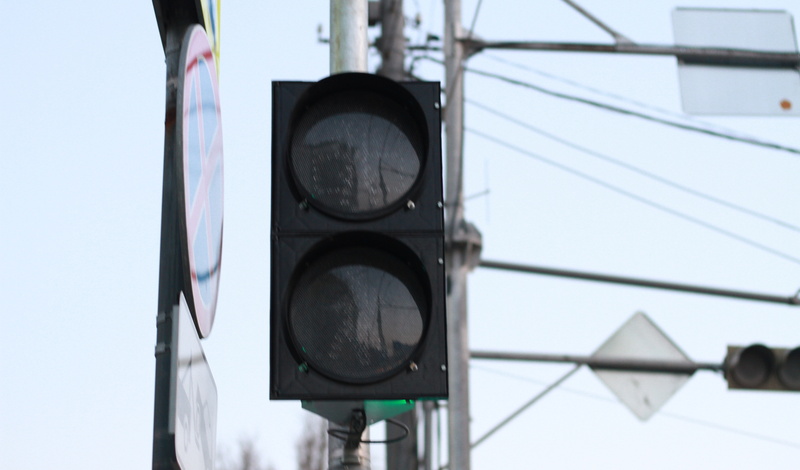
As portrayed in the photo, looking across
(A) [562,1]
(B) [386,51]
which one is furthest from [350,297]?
(B) [386,51]

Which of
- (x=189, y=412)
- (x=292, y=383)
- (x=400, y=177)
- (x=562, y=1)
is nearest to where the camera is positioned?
(x=189, y=412)

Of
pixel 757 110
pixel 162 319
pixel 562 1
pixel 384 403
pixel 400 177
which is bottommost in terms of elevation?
pixel 384 403

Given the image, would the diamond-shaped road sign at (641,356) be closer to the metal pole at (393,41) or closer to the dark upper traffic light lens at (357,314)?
the metal pole at (393,41)

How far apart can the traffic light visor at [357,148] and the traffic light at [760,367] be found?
21.5 ft

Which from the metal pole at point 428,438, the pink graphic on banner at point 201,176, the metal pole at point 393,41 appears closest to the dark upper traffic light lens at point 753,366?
the metal pole at point 428,438

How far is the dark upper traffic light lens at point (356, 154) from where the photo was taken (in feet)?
9.64

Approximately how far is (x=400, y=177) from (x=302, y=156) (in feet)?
0.84

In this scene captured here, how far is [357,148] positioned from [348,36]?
54 cm

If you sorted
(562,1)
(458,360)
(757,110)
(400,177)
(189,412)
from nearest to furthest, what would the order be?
(189,412) → (400,177) → (458,360) → (757,110) → (562,1)

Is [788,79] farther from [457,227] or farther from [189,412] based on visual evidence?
[189,412]

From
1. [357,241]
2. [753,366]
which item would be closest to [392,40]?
[753,366]

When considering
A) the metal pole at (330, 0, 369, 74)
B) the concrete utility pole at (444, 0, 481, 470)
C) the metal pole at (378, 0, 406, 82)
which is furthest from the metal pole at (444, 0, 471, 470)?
the metal pole at (330, 0, 369, 74)

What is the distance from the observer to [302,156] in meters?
3.01

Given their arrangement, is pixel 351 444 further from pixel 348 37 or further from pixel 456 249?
pixel 456 249
